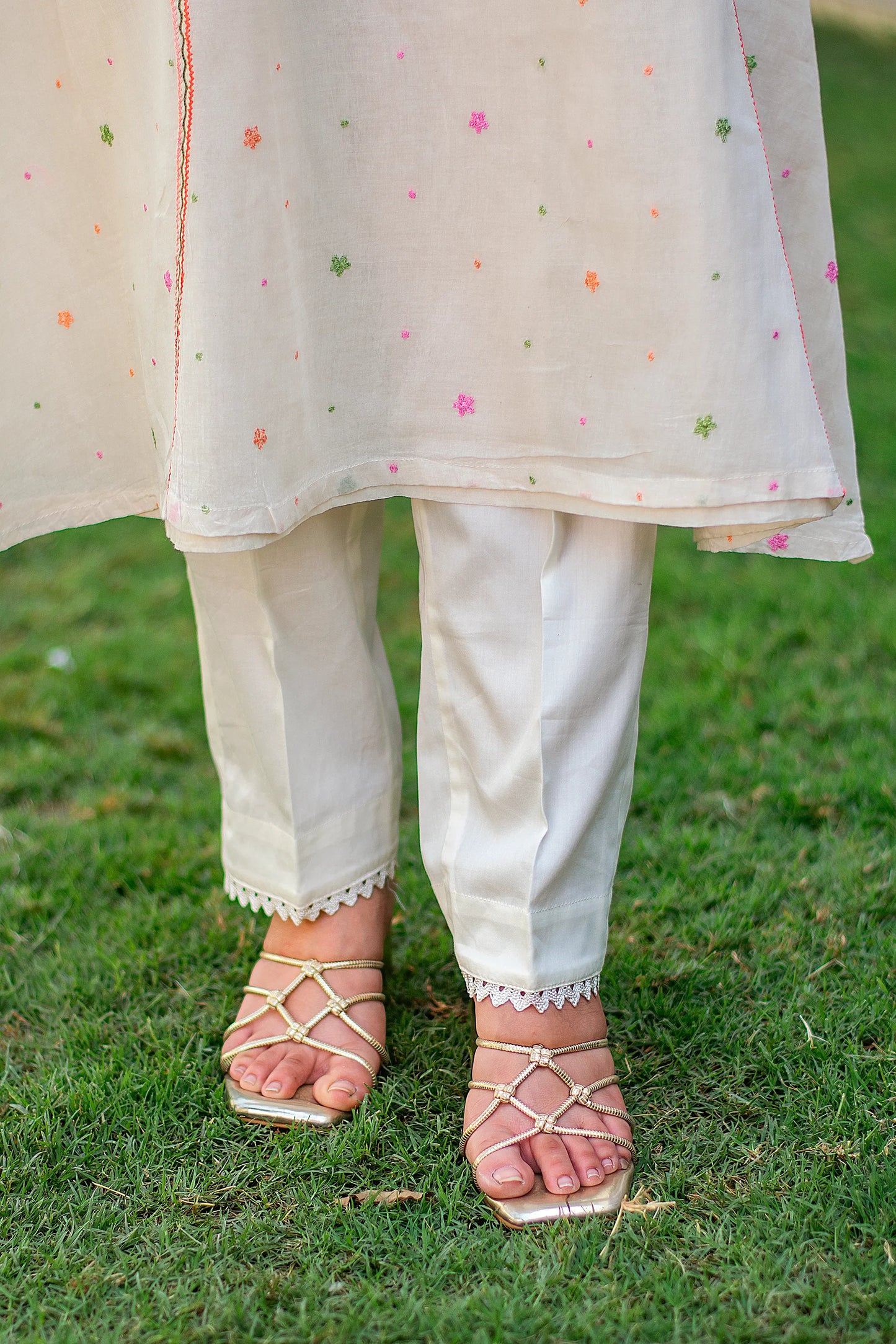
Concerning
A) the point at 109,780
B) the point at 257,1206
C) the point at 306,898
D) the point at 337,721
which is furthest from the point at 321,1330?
the point at 109,780

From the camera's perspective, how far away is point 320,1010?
142cm

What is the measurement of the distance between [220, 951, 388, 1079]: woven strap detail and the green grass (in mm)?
52

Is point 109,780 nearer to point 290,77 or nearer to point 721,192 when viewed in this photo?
point 290,77

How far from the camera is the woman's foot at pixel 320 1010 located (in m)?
1.35

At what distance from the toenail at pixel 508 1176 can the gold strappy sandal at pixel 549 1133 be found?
0.02 m

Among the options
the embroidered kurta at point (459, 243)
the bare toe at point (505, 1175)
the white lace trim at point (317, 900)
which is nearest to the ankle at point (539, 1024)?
the bare toe at point (505, 1175)

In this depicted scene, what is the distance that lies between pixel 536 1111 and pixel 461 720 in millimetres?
405

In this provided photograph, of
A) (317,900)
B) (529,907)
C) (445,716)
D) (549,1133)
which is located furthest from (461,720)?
(549,1133)

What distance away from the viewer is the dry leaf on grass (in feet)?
3.98

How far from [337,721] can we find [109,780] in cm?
90

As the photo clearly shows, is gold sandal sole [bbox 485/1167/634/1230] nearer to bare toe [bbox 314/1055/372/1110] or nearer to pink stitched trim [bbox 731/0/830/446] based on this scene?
bare toe [bbox 314/1055/372/1110]

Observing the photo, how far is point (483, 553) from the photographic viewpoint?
1.18 metres

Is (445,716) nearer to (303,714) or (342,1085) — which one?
(303,714)

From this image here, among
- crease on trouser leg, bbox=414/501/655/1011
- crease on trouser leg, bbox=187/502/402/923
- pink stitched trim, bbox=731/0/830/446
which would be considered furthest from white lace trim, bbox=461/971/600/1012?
pink stitched trim, bbox=731/0/830/446
